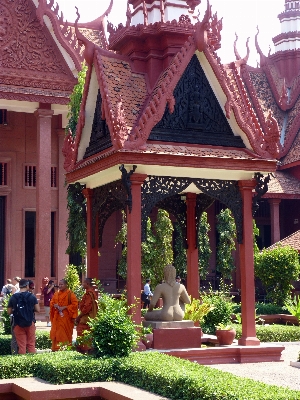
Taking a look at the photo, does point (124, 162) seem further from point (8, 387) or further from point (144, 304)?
point (144, 304)

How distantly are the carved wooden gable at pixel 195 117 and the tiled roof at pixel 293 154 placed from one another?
1873cm

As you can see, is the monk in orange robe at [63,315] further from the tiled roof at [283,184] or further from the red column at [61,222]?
the tiled roof at [283,184]

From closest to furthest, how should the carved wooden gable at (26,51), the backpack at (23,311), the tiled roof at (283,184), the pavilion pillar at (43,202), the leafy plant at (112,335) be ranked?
1. the leafy plant at (112,335)
2. the backpack at (23,311)
3. the pavilion pillar at (43,202)
4. the carved wooden gable at (26,51)
5. the tiled roof at (283,184)


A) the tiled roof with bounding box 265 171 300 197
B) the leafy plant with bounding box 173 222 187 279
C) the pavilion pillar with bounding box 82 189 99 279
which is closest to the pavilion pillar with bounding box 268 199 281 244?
the tiled roof with bounding box 265 171 300 197

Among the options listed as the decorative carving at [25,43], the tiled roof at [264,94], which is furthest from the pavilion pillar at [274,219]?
the decorative carving at [25,43]

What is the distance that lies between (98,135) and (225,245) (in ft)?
52.1

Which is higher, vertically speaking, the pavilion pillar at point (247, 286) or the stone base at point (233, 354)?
the pavilion pillar at point (247, 286)

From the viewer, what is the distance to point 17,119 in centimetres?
2520

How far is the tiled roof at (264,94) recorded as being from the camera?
3259 centimetres

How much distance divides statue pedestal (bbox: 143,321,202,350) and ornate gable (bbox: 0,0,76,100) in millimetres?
12651

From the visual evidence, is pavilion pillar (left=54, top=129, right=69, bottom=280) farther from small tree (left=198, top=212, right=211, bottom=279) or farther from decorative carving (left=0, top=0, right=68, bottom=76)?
small tree (left=198, top=212, right=211, bottom=279)

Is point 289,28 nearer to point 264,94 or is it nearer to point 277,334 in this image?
point 264,94

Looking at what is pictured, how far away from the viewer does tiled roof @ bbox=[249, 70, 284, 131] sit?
3259 centimetres

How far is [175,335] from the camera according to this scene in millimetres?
10961
